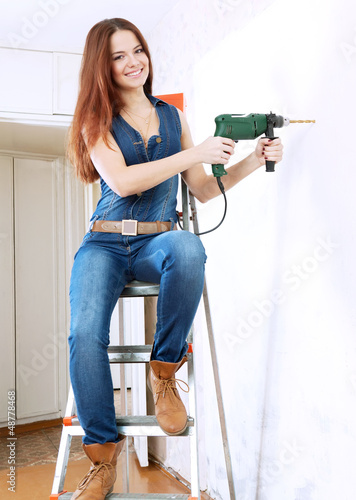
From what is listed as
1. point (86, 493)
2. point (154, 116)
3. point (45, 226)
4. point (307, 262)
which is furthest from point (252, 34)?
point (45, 226)

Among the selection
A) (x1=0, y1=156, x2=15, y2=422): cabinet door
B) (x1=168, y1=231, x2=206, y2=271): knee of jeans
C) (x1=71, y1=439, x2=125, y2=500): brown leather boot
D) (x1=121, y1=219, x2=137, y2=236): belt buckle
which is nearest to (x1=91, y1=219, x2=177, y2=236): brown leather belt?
(x1=121, y1=219, x2=137, y2=236): belt buckle

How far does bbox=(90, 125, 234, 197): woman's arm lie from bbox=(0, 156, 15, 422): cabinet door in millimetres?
2478

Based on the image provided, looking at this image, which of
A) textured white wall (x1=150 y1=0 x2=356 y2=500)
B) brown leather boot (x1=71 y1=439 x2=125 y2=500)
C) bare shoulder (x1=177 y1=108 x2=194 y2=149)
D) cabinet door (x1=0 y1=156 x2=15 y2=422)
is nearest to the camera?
brown leather boot (x1=71 y1=439 x2=125 y2=500)

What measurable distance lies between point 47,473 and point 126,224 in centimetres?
171

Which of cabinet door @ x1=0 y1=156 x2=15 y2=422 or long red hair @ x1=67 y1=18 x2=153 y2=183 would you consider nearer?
long red hair @ x1=67 y1=18 x2=153 y2=183

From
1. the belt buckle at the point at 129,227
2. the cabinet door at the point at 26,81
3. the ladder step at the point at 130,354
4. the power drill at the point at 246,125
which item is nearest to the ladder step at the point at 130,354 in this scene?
the ladder step at the point at 130,354

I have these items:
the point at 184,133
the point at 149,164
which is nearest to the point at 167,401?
the point at 149,164

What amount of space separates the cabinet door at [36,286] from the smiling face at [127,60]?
2438 millimetres

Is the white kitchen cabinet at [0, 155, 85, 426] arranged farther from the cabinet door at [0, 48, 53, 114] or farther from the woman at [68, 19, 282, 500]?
the woman at [68, 19, 282, 500]

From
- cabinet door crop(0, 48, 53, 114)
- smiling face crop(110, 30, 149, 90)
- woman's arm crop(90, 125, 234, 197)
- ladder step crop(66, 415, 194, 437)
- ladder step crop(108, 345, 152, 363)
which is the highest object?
cabinet door crop(0, 48, 53, 114)

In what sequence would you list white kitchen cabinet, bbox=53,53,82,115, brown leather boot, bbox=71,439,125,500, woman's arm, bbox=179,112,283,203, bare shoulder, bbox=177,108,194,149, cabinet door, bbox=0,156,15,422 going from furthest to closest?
cabinet door, bbox=0,156,15,422 < white kitchen cabinet, bbox=53,53,82,115 < bare shoulder, bbox=177,108,194,149 < woman's arm, bbox=179,112,283,203 < brown leather boot, bbox=71,439,125,500

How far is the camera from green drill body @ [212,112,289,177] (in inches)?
57.1

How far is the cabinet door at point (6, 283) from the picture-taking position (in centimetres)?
375

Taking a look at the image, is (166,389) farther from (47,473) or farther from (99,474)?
(47,473)
